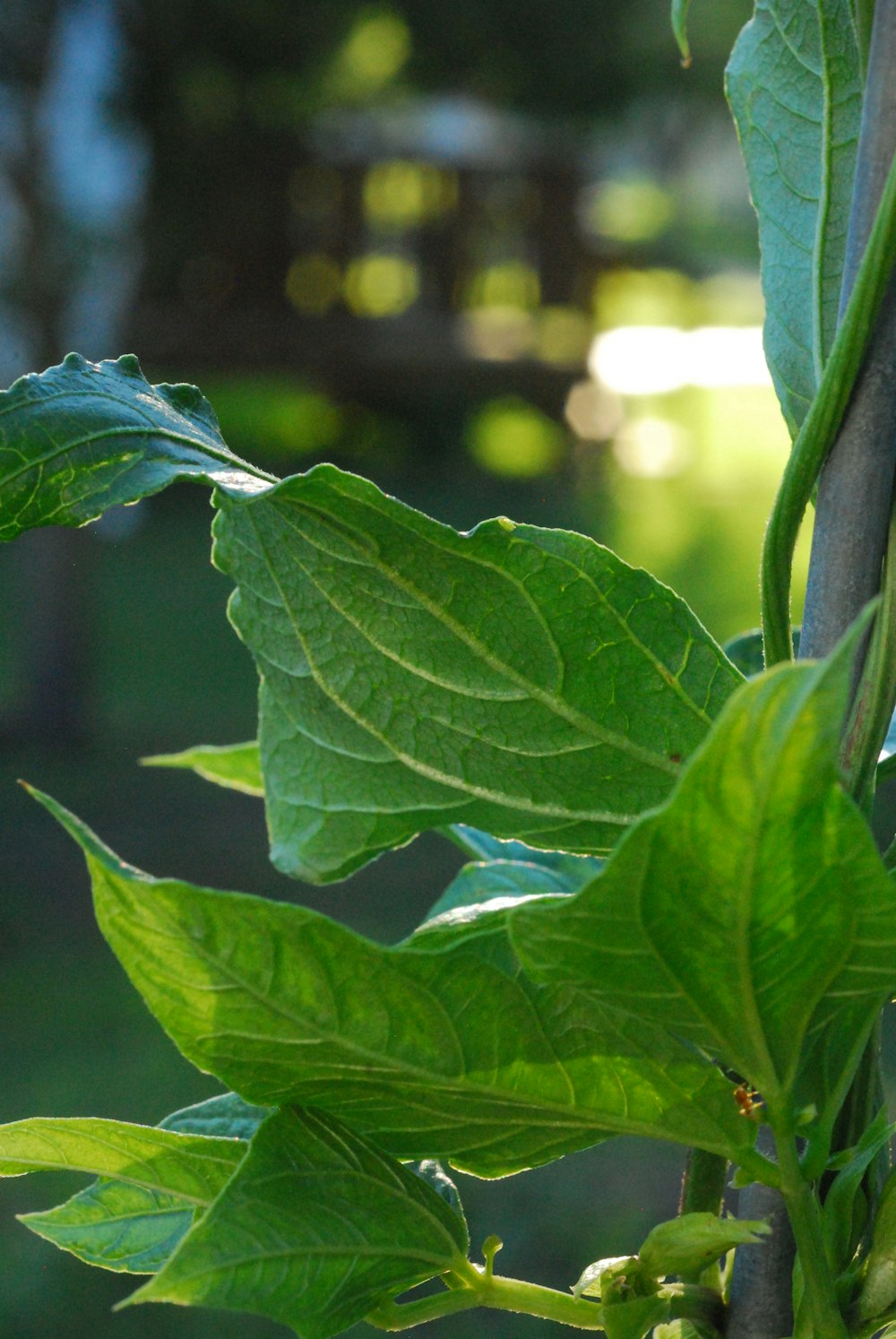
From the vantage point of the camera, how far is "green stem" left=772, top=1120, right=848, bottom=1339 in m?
0.25

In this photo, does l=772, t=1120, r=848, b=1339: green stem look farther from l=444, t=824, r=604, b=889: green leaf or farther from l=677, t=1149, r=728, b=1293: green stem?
l=444, t=824, r=604, b=889: green leaf

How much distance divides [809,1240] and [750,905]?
3.2 inches

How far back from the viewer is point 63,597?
3.46 metres

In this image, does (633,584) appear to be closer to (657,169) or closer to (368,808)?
(368,808)

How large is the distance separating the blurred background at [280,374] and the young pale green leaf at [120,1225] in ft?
5.22

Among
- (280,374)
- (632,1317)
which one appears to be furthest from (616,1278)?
(280,374)

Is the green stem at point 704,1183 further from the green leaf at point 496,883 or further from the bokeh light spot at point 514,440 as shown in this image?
the bokeh light spot at point 514,440

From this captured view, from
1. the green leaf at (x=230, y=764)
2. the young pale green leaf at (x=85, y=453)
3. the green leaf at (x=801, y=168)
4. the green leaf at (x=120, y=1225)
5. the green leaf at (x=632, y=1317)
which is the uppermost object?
the green leaf at (x=801, y=168)

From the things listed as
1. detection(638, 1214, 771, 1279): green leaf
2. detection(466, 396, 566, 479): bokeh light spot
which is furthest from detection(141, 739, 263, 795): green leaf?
detection(466, 396, 566, 479): bokeh light spot

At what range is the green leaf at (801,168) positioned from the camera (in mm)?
316

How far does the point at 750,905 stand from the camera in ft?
0.71

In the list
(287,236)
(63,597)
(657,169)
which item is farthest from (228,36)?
(657,169)

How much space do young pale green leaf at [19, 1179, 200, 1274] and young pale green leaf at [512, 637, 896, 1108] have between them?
0.13 meters

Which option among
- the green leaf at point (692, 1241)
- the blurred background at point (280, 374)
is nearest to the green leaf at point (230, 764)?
the green leaf at point (692, 1241)
